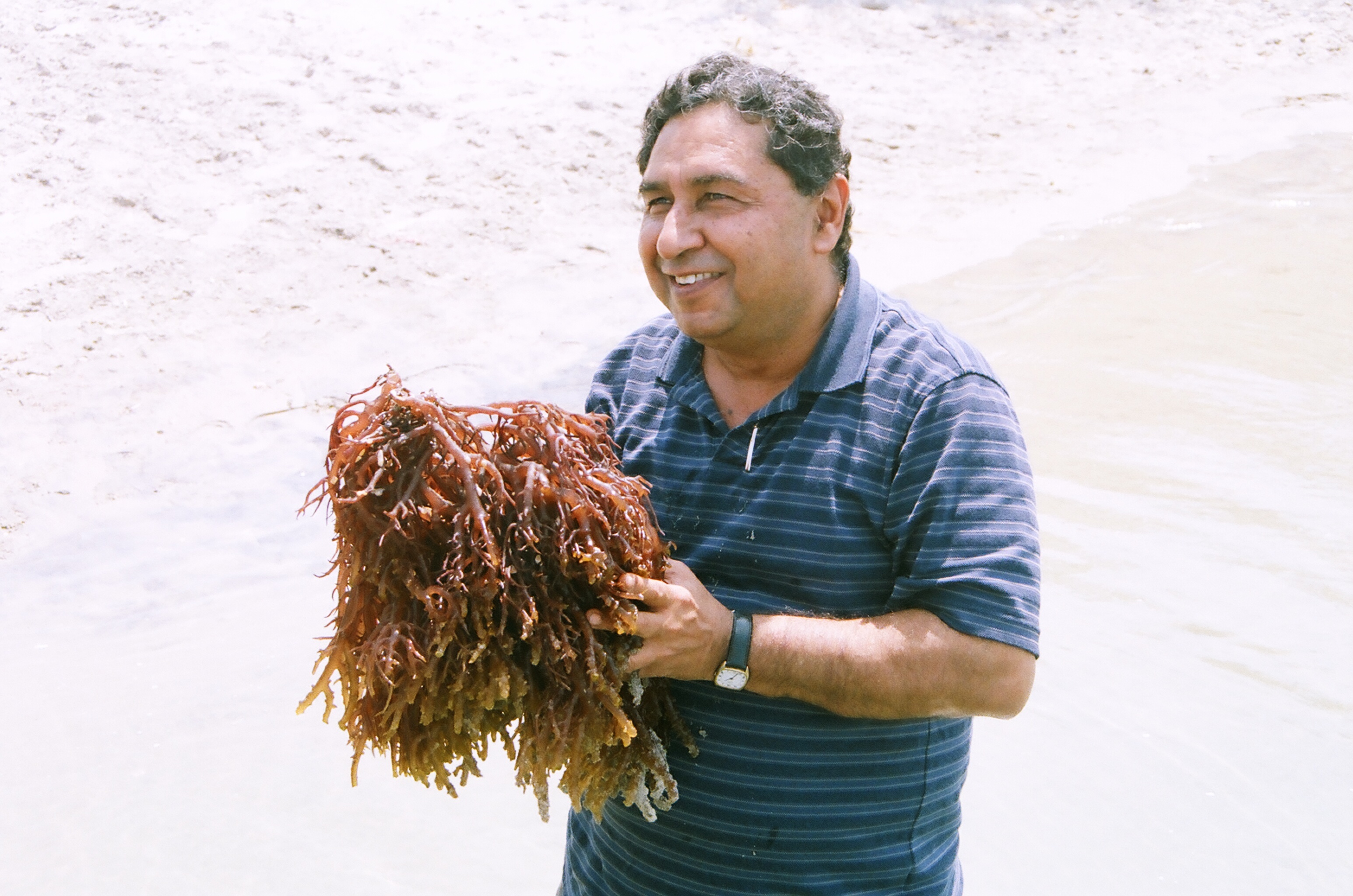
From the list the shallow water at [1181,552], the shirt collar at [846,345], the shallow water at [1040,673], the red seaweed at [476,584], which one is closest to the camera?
the red seaweed at [476,584]

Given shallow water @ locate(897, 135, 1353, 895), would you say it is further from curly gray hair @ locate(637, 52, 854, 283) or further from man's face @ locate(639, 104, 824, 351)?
curly gray hair @ locate(637, 52, 854, 283)

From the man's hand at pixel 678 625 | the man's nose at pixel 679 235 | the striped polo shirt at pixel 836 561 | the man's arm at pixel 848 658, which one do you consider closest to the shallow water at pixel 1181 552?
the striped polo shirt at pixel 836 561

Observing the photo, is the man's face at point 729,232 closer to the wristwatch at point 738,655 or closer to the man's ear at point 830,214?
the man's ear at point 830,214

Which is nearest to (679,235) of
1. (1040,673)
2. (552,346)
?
(1040,673)

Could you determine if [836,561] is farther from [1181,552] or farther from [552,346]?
[552,346]

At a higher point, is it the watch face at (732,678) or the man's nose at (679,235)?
the man's nose at (679,235)

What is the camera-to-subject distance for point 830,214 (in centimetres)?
216

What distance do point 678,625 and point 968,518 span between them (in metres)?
0.46

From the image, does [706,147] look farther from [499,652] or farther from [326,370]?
[326,370]

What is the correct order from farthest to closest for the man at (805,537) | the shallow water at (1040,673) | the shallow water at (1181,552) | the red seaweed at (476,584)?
the shallow water at (1181,552)
the shallow water at (1040,673)
the man at (805,537)
the red seaweed at (476,584)

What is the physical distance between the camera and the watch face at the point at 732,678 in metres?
1.89

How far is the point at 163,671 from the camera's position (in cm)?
464

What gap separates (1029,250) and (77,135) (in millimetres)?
6255

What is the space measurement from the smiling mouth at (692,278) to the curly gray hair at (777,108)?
209mm
